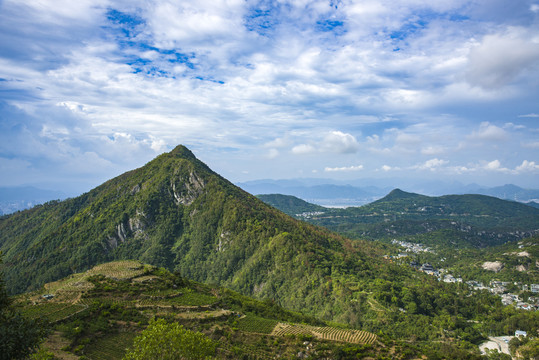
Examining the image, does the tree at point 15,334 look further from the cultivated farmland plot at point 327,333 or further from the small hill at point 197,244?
the small hill at point 197,244

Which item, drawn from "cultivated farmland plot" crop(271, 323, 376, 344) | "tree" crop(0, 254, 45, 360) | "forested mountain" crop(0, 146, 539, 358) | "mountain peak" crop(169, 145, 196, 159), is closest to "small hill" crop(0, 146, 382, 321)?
"forested mountain" crop(0, 146, 539, 358)

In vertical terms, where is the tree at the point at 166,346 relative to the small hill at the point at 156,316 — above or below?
above

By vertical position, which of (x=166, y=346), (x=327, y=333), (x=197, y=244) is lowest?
(x=327, y=333)

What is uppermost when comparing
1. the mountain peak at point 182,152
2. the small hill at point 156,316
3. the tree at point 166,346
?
the mountain peak at point 182,152

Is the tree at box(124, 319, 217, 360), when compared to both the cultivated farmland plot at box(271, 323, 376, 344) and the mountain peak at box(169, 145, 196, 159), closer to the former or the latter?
the cultivated farmland plot at box(271, 323, 376, 344)

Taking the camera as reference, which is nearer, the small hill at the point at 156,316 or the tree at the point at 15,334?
the tree at the point at 15,334

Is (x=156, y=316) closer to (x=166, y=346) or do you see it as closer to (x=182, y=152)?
(x=166, y=346)

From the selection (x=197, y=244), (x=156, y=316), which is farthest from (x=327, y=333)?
(x=197, y=244)

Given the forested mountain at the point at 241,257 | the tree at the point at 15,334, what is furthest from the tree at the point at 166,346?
the forested mountain at the point at 241,257
